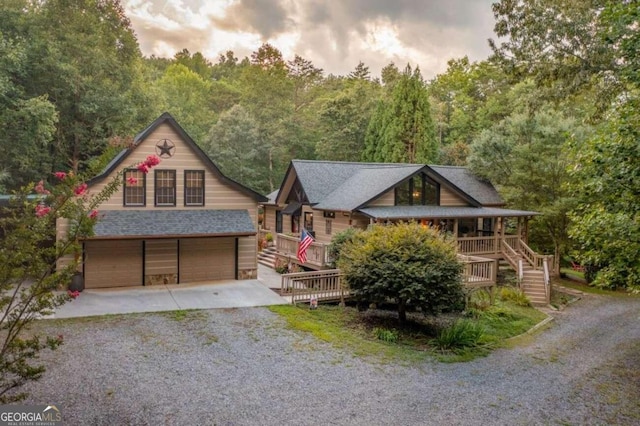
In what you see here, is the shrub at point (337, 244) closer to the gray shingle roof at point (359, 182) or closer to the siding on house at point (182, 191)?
the gray shingle roof at point (359, 182)

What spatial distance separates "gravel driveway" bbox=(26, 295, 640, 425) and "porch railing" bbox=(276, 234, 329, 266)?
5836 millimetres

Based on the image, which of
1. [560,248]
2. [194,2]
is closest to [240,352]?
[560,248]

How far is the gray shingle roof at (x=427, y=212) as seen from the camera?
19906 mm

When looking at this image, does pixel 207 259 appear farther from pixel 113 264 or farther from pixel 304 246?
pixel 304 246

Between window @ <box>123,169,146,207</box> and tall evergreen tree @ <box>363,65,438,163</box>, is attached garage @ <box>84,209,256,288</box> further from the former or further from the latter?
tall evergreen tree @ <box>363,65,438,163</box>

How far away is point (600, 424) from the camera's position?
8.02 metres

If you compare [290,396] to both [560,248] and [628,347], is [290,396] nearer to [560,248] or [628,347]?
[628,347]

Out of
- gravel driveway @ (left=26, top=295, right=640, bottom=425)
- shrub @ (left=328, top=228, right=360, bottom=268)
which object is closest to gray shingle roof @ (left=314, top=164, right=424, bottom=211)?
shrub @ (left=328, top=228, right=360, bottom=268)

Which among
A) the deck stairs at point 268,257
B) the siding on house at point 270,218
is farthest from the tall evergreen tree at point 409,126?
the deck stairs at point 268,257

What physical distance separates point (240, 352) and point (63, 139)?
84.4ft

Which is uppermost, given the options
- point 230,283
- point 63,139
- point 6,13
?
point 6,13

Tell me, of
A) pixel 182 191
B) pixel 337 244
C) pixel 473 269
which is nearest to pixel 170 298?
pixel 182 191

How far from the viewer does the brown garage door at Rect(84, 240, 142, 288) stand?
16.1m

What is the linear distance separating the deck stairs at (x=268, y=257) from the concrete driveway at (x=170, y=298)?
5.28 meters
